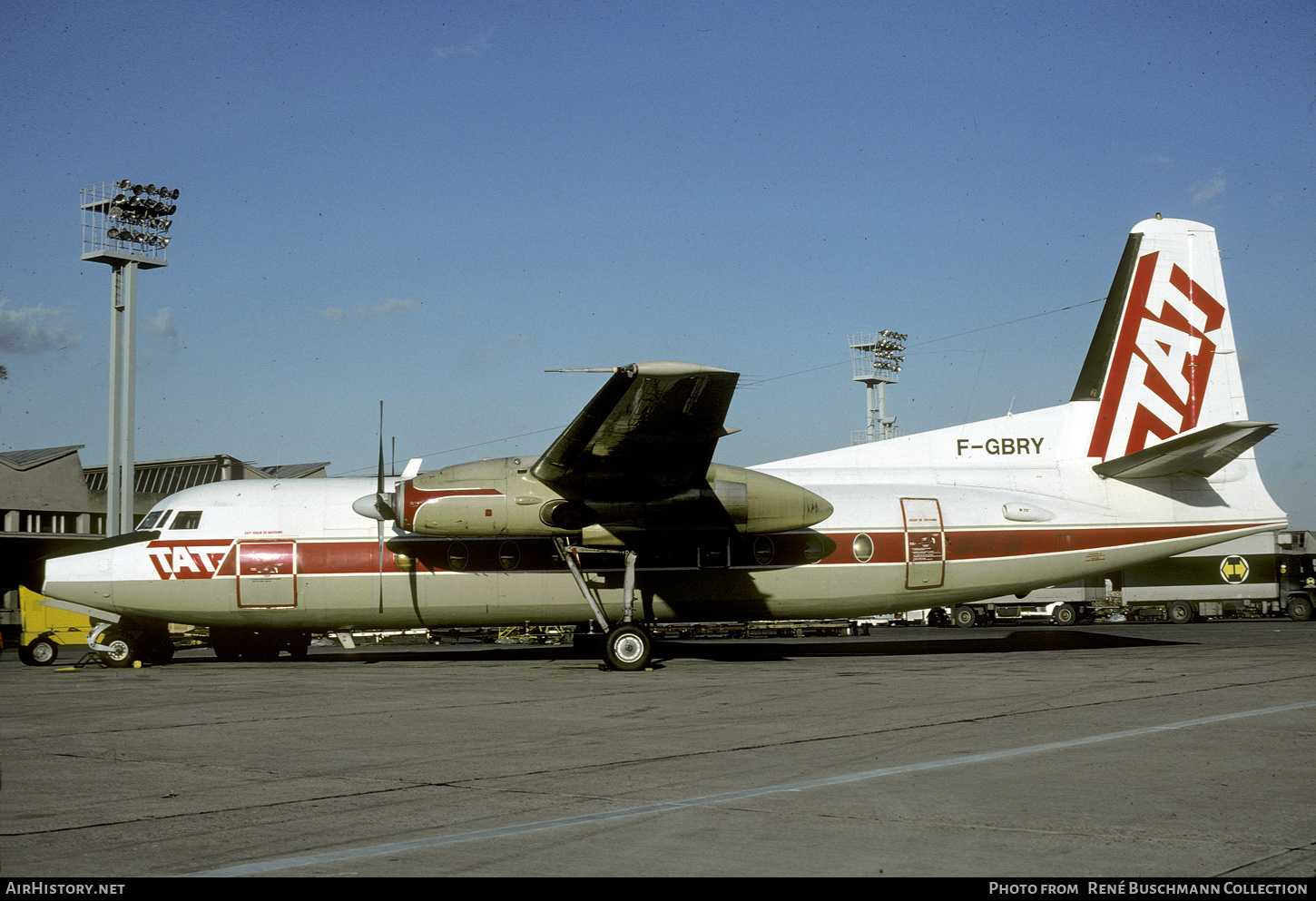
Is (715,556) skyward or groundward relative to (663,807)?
skyward

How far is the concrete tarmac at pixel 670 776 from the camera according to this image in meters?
5.41

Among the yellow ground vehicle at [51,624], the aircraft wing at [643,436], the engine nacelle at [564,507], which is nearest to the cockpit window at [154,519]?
the engine nacelle at [564,507]

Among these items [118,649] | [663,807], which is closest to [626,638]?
[118,649]

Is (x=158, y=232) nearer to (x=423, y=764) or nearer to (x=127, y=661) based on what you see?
(x=127, y=661)

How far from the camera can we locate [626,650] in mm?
17688

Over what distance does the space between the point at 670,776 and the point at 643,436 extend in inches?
335

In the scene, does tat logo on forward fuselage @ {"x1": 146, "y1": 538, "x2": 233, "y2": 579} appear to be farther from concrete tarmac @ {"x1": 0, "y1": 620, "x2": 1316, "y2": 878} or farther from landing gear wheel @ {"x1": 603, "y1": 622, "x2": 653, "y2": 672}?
landing gear wheel @ {"x1": 603, "y1": 622, "x2": 653, "y2": 672}

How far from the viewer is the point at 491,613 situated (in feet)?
62.3

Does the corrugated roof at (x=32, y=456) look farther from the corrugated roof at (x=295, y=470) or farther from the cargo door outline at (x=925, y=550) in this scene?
the cargo door outline at (x=925, y=550)

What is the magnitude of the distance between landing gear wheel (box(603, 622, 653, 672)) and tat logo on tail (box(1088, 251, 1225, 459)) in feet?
33.1

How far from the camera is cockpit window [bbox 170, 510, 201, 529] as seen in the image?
19078 millimetres

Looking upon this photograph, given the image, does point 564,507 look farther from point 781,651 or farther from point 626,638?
point 781,651

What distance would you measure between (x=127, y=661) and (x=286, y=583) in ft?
12.4

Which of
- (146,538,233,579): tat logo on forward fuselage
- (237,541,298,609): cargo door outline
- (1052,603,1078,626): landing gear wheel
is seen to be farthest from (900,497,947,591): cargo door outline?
Result: (1052,603,1078,626): landing gear wheel
